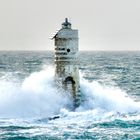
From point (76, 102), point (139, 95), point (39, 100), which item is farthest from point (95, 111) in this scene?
point (139, 95)

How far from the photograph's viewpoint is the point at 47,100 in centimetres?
3616

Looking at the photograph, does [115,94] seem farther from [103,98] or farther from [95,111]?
[95,111]

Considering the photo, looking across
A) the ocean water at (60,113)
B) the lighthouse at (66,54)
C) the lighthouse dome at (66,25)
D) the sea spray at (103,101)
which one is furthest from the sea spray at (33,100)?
the lighthouse dome at (66,25)

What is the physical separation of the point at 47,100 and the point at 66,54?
11.0ft

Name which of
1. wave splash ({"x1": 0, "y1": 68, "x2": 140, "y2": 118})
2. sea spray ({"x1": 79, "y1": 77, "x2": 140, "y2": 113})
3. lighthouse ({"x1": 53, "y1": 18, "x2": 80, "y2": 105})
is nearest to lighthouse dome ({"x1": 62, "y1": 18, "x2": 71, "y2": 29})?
lighthouse ({"x1": 53, "y1": 18, "x2": 80, "y2": 105})

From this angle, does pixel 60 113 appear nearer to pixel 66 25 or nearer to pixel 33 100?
pixel 33 100

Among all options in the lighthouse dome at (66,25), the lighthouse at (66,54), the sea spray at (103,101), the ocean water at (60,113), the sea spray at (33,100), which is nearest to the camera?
the ocean water at (60,113)

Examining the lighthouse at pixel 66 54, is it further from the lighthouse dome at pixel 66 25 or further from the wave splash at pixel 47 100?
the wave splash at pixel 47 100

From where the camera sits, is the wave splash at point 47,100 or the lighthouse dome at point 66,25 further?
the lighthouse dome at point 66,25

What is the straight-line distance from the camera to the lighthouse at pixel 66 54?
115 ft

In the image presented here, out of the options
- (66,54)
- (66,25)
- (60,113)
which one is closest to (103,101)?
(60,113)

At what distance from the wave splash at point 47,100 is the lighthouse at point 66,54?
3.45 ft

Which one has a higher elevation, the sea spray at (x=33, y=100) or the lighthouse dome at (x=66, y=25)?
the lighthouse dome at (x=66, y=25)

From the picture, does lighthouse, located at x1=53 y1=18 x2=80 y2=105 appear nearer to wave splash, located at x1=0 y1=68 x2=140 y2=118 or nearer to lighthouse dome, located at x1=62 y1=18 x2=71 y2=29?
lighthouse dome, located at x1=62 y1=18 x2=71 y2=29
